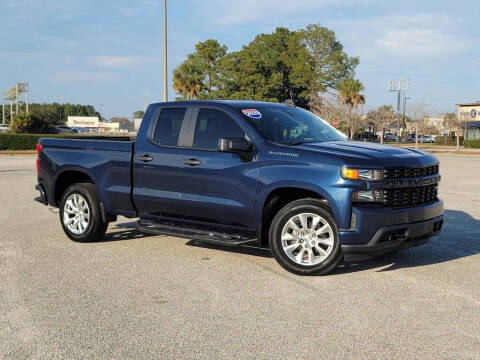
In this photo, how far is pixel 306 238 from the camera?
596cm

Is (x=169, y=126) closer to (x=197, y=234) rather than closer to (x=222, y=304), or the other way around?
(x=197, y=234)

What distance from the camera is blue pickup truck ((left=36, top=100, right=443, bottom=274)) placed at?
5.64 m

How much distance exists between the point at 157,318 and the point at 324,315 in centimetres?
140

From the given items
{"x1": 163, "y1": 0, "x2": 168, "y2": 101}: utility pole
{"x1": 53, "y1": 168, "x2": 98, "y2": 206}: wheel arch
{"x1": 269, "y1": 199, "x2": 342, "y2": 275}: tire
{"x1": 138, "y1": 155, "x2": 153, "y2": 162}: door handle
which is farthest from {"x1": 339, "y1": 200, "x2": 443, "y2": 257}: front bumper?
{"x1": 163, "y1": 0, "x2": 168, "y2": 101}: utility pole

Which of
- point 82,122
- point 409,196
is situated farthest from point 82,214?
point 82,122

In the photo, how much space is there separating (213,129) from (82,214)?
2.40 meters

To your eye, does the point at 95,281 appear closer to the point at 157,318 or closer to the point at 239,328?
the point at 157,318

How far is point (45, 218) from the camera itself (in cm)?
975

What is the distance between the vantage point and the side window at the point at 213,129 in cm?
656

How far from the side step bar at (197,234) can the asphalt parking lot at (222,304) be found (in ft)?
1.01

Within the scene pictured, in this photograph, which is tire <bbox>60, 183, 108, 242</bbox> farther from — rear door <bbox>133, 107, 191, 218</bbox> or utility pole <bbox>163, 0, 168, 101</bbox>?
utility pole <bbox>163, 0, 168, 101</bbox>

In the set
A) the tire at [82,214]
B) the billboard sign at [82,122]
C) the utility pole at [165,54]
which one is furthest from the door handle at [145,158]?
the billboard sign at [82,122]

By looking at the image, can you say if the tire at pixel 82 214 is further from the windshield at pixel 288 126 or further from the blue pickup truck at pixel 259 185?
the windshield at pixel 288 126

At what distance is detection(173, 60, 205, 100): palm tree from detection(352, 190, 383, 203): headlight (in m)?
63.0
